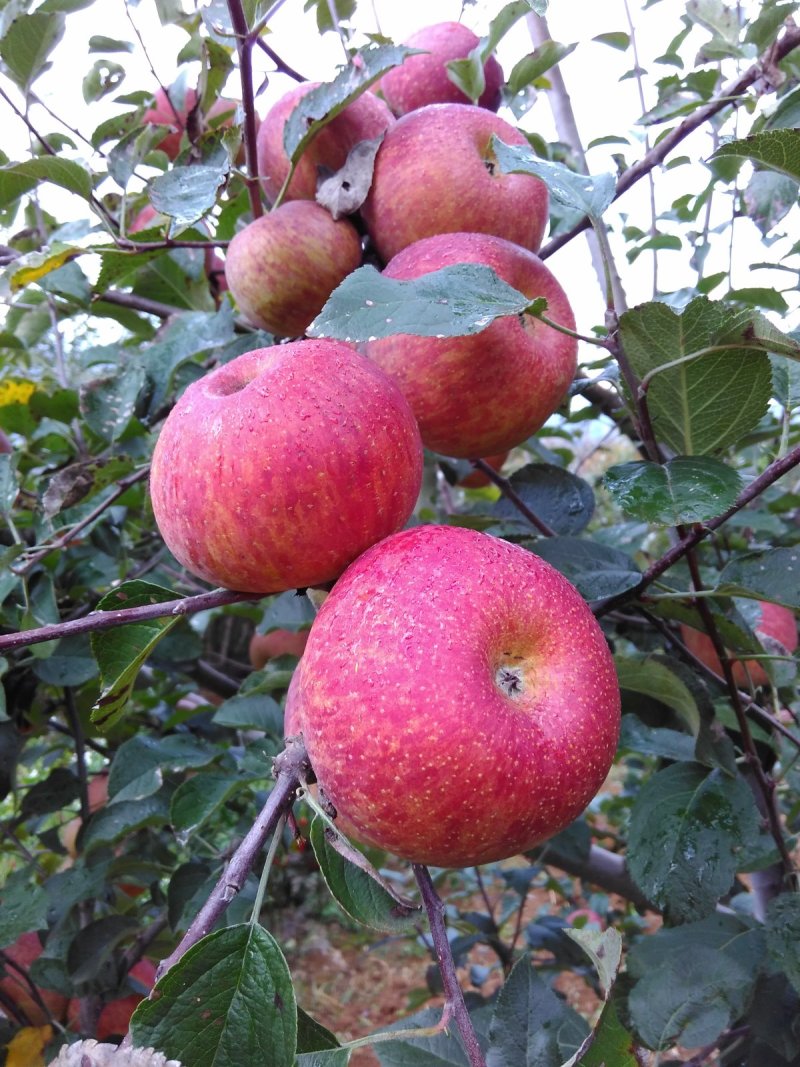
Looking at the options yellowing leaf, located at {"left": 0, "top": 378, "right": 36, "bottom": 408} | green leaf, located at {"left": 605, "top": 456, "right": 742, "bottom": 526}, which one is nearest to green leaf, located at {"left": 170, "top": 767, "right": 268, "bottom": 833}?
green leaf, located at {"left": 605, "top": 456, "right": 742, "bottom": 526}

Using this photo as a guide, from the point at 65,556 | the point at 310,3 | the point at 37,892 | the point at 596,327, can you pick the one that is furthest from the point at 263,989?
the point at 310,3

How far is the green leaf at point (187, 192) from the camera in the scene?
77 cm

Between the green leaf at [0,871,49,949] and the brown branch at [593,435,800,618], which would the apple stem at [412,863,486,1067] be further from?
the green leaf at [0,871,49,949]

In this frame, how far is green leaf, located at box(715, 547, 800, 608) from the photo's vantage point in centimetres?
70

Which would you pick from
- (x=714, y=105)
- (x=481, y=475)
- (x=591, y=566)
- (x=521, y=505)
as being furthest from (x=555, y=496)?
(x=714, y=105)

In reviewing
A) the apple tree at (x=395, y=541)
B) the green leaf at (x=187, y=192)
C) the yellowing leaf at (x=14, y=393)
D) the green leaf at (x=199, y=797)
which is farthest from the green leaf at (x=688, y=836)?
the yellowing leaf at (x=14, y=393)

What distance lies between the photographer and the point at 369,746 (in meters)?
0.49

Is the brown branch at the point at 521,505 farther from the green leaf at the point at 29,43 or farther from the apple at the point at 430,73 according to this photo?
the green leaf at the point at 29,43

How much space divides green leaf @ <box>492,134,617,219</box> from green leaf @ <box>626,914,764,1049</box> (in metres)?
0.79

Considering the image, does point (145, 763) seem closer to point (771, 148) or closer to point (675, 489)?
point (675, 489)

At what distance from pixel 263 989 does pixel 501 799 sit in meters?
0.21

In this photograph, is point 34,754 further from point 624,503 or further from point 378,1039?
point 624,503

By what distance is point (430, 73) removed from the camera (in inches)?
39.3

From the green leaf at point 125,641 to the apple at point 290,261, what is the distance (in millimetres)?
365
